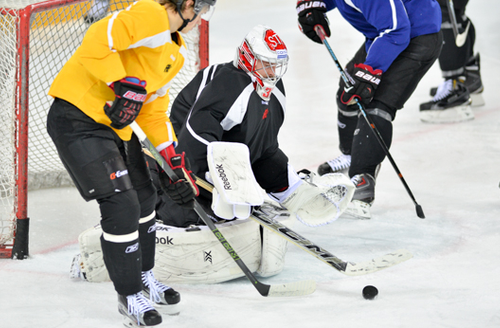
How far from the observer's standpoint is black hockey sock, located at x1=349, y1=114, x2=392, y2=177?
3.20 metres

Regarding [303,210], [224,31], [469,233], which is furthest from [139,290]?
[224,31]

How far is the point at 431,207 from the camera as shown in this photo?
331 centimetres

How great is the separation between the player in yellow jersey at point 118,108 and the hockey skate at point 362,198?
4.75ft

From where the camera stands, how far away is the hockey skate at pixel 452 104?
16.7 feet

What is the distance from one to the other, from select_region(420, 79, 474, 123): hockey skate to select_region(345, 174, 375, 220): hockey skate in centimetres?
220

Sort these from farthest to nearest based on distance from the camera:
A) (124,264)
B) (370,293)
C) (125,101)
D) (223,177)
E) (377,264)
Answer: (377,264) < (223,177) < (370,293) < (124,264) < (125,101)

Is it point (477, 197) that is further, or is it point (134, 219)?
point (477, 197)

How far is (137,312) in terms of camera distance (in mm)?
1844

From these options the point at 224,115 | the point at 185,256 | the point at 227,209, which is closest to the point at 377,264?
the point at 227,209

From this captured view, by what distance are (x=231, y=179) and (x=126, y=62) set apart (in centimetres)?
61

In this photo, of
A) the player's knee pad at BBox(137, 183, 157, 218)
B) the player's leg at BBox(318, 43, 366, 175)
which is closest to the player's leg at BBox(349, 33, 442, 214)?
the player's leg at BBox(318, 43, 366, 175)

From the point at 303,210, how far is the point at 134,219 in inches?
42.2

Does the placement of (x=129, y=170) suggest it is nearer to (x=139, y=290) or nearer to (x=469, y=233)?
(x=139, y=290)

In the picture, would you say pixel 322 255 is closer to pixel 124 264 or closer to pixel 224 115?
pixel 224 115
